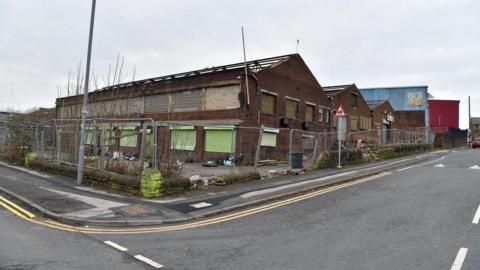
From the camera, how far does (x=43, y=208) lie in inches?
379

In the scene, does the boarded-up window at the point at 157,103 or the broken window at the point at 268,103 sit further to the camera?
the boarded-up window at the point at 157,103

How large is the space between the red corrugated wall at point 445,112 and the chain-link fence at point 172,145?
45.7 metres

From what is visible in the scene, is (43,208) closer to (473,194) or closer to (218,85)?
(473,194)

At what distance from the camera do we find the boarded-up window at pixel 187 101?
28312mm

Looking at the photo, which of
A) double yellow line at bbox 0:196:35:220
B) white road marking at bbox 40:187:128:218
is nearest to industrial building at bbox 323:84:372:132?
white road marking at bbox 40:187:128:218

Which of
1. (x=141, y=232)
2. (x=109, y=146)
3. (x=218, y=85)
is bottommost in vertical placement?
(x=141, y=232)

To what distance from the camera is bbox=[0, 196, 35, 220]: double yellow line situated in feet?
29.7

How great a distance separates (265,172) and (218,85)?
38.2 feet

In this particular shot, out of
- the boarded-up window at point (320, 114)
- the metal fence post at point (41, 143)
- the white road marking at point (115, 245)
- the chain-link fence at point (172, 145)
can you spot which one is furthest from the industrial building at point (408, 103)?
the white road marking at point (115, 245)

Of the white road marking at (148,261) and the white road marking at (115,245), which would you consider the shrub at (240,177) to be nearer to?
the white road marking at (115,245)

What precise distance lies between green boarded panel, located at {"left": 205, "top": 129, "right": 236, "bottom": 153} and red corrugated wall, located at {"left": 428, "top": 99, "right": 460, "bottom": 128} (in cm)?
5890

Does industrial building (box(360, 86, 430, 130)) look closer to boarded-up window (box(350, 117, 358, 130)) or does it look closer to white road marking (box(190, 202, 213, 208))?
boarded-up window (box(350, 117, 358, 130))

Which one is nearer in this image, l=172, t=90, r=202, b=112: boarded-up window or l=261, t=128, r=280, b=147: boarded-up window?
l=261, t=128, r=280, b=147: boarded-up window

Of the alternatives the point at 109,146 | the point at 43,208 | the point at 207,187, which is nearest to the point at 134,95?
the point at 109,146
